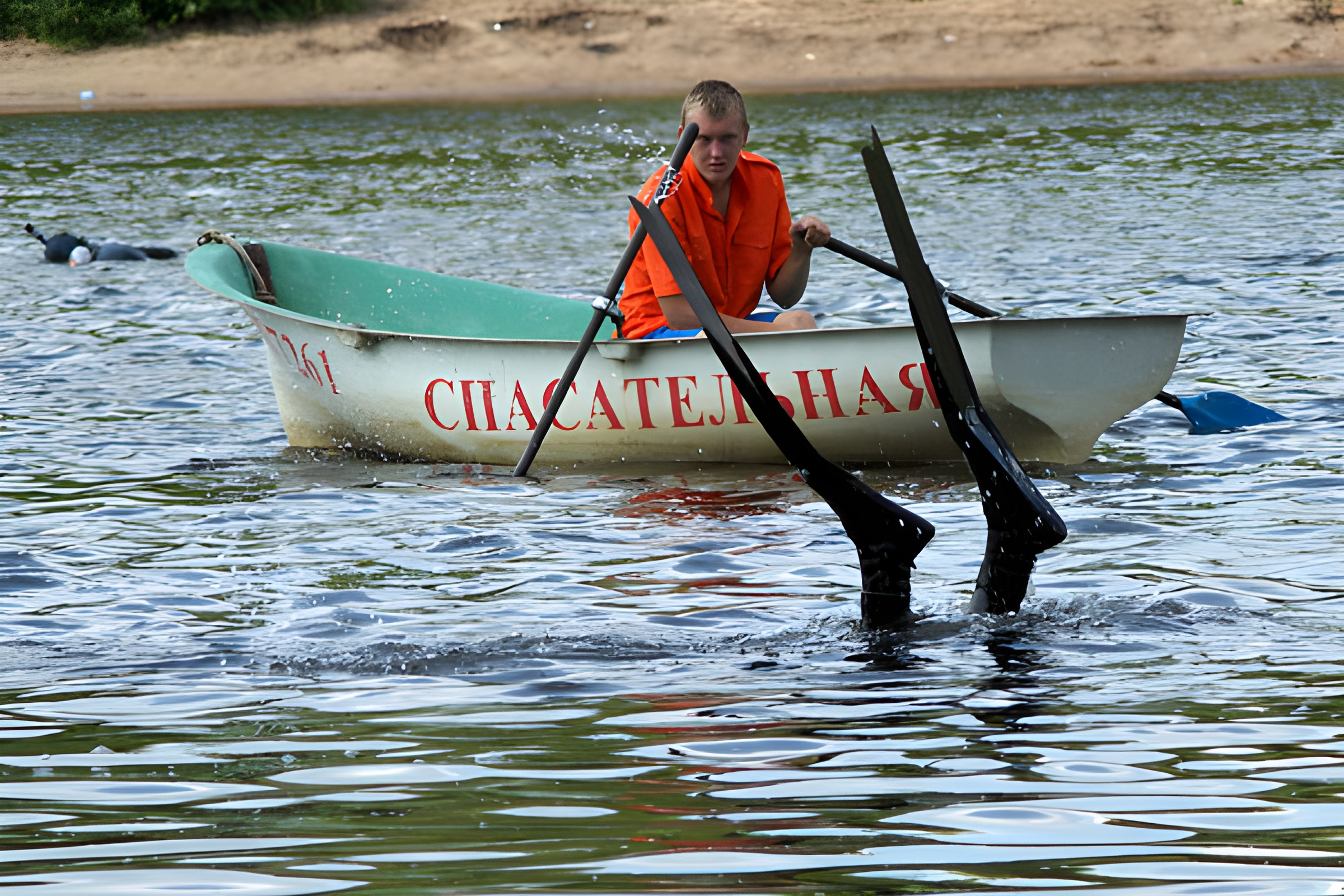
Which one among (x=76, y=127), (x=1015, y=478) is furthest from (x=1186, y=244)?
(x=76, y=127)

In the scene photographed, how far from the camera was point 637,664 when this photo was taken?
159 inches

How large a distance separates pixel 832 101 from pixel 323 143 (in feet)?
31.4

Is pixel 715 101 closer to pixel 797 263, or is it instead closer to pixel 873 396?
pixel 797 263

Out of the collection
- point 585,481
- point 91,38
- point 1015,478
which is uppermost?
point 91,38

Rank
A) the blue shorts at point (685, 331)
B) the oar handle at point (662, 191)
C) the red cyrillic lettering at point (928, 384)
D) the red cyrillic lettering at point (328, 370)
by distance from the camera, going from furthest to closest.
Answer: the red cyrillic lettering at point (328, 370) < the blue shorts at point (685, 331) < the red cyrillic lettering at point (928, 384) < the oar handle at point (662, 191)

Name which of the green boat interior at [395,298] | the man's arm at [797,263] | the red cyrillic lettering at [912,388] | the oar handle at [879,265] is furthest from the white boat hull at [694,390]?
the green boat interior at [395,298]

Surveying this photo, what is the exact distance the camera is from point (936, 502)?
19.6 feet

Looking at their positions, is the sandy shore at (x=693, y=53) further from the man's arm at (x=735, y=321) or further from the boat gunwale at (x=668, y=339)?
the man's arm at (x=735, y=321)

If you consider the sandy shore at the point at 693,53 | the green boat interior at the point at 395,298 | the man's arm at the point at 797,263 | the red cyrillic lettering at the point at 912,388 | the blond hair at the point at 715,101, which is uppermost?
the sandy shore at the point at 693,53

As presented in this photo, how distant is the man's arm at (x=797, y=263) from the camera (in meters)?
6.34

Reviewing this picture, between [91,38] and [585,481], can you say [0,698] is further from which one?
[91,38]

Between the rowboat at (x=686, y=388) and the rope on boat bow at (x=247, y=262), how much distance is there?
0.28 metres

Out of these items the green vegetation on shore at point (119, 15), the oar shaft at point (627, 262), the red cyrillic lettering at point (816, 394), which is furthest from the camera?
the green vegetation on shore at point (119, 15)

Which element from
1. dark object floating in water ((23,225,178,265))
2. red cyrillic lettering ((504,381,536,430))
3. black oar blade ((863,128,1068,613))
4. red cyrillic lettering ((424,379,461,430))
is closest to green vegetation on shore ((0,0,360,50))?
dark object floating in water ((23,225,178,265))
